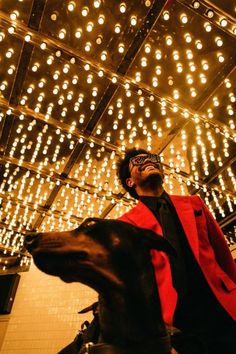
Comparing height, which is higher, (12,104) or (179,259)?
(12,104)

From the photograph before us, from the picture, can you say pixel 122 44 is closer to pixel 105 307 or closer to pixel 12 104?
pixel 12 104

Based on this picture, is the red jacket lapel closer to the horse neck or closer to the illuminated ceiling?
the horse neck

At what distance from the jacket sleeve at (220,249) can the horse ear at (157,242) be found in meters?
0.61

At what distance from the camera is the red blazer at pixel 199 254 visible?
137cm

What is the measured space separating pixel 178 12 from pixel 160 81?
82 centimetres

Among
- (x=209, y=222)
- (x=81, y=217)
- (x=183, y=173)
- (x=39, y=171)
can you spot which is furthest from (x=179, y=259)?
(x=81, y=217)

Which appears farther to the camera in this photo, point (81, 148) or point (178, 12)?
point (81, 148)

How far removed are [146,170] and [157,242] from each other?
104 centimetres

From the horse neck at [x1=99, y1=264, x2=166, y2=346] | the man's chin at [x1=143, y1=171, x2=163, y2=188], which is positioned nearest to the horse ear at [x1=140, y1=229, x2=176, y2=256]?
the horse neck at [x1=99, y1=264, x2=166, y2=346]

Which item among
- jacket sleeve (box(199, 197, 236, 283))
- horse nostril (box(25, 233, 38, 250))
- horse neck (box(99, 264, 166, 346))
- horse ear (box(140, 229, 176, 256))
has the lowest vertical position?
horse neck (box(99, 264, 166, 346))

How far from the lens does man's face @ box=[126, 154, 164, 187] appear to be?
7.24 feet

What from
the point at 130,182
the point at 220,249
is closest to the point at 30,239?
the point at 220,249

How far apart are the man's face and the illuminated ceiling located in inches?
58.2

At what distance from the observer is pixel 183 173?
488 cm
